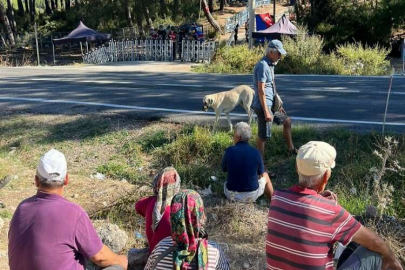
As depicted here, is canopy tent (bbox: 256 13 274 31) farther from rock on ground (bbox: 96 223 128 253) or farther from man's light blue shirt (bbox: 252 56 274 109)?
rock on ground (bbox: 96 223 128 253)

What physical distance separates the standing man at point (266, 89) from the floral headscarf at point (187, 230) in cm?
325

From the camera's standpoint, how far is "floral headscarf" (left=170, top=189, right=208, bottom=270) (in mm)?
3088

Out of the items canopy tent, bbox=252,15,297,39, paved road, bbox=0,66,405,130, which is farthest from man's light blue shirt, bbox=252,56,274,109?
canopy tent, bbox=252,15,297,39

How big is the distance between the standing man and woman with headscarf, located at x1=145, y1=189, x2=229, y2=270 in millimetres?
3212

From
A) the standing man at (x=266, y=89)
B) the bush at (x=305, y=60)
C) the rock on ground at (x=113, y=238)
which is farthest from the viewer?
the bush at (x=305, y=60)

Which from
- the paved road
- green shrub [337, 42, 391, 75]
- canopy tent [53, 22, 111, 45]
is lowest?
the paved road

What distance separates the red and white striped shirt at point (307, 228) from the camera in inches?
109

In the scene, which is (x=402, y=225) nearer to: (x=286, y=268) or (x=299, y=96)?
(x=286, y=268)

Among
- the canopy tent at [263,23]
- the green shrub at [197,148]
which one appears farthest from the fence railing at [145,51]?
the green shrub at [197,148]

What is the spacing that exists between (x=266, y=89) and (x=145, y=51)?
2284cm

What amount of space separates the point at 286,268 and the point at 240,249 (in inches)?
65.0

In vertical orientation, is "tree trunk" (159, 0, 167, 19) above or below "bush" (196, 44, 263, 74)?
above

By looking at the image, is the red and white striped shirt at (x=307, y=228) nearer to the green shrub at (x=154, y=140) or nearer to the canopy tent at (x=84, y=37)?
the green shrub at (x=154, y=140)

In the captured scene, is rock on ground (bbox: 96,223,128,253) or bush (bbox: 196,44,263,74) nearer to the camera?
rock on ground (bbox: 96,223,128,253)
